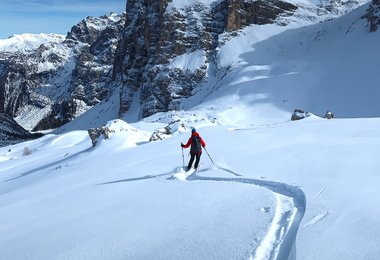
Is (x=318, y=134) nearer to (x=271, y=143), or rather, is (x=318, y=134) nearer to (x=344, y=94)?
(x=271, y=143)

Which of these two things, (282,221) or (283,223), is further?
(282,221)

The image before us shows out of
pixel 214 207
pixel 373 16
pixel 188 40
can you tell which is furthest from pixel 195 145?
pixel 188 40

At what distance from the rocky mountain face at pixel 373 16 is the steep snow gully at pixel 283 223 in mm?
54242

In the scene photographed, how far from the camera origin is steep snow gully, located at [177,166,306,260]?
597cm

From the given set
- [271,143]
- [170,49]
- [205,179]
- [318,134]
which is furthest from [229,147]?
[170,49]

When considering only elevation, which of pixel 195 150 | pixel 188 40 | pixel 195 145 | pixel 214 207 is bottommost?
pixel 214 207

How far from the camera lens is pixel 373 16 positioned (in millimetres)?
58125

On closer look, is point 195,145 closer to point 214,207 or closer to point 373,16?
point 214,207

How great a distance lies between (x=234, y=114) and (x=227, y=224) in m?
44.1

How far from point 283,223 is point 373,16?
5833 centimetres

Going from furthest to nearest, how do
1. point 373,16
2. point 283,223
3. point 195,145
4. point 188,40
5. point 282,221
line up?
point 188,40, point 373,16, point 195,145, point 282,221, point 283,223

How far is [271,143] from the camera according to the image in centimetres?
1547

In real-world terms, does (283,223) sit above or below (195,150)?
below

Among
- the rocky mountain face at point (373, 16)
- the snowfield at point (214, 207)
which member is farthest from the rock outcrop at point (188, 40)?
the snowfield at point (214, 207)
